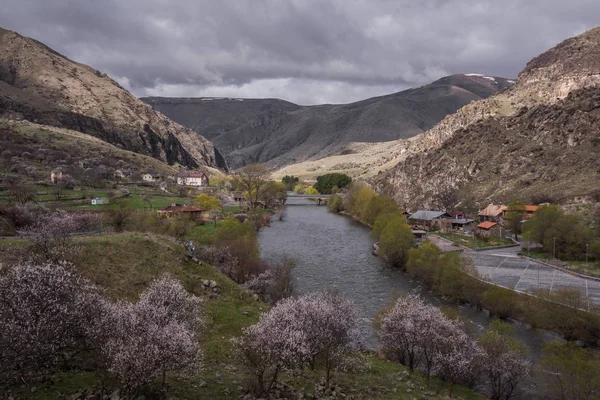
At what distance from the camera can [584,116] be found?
106 m

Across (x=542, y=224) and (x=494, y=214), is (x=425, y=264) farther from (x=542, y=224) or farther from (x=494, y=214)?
(x=494, y=214)

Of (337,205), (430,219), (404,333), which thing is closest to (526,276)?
(404,333)

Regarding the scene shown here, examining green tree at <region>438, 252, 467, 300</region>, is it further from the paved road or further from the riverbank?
the paved road

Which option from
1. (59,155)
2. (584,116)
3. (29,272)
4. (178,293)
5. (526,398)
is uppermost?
(584,116)

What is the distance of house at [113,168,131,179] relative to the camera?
124 metres

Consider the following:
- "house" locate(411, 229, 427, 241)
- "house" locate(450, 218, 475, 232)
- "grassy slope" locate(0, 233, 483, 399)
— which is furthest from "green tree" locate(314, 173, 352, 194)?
"grassy slope" locate(0, 233, 483, 399)

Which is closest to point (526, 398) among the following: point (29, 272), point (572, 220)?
point (29, 272)

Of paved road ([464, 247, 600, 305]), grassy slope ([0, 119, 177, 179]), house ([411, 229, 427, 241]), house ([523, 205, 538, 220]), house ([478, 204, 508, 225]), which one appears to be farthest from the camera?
grassy slope ([0, 119, 177, 179])

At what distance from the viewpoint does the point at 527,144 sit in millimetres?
114562

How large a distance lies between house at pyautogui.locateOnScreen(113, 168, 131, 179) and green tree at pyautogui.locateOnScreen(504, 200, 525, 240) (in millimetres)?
101327

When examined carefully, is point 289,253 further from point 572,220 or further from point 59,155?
point 59,155

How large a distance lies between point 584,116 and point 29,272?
12315 centimetres

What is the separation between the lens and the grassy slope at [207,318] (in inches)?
778

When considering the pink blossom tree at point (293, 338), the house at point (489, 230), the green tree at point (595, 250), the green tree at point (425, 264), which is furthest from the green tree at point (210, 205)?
the pink blossom tree at point (293, 338)
